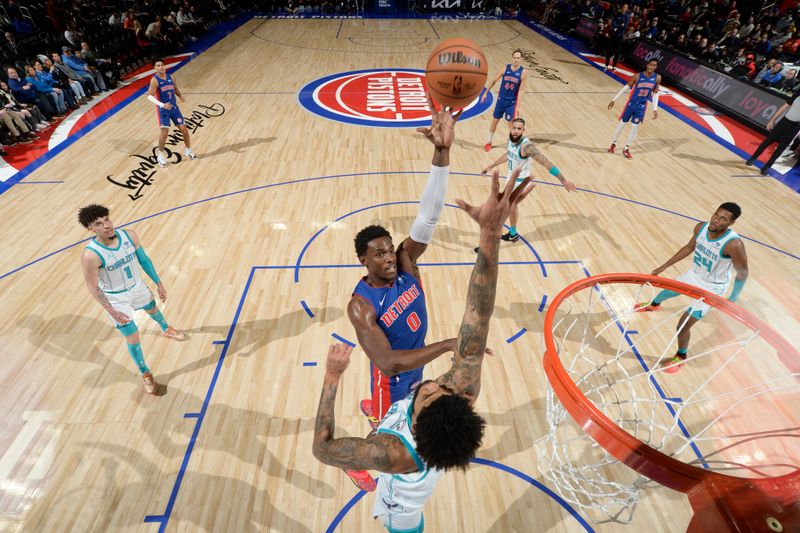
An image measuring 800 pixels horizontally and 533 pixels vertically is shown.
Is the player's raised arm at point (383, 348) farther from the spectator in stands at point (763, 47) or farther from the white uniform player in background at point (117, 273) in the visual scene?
the spectator in stands at point (763, 47)

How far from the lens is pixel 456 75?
12.8 ft

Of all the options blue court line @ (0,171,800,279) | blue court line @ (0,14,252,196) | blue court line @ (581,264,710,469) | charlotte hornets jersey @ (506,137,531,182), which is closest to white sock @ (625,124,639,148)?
blue court line @ (0,171,800,279)

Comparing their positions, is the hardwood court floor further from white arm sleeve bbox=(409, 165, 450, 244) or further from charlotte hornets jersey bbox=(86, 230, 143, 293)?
white arm sleeve bbox=(409, 165, 450, 244)

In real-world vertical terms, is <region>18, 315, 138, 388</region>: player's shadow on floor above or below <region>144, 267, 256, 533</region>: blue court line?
below

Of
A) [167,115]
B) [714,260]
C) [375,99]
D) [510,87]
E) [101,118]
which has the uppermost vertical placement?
[714,260]

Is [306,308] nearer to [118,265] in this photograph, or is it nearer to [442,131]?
[118,265]

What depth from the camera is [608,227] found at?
6758mm

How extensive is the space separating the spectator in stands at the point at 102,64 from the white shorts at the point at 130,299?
38.0 feet

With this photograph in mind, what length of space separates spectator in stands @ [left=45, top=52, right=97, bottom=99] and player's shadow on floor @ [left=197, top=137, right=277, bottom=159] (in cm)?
543

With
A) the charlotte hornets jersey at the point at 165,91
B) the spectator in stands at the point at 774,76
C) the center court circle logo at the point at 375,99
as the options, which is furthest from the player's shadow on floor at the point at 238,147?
the spectator in stands at the point at 774,76

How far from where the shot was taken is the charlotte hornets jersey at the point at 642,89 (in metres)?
8.29

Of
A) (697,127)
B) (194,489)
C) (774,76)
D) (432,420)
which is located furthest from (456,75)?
Answer: (774,76)

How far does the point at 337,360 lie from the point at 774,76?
14.5 metres

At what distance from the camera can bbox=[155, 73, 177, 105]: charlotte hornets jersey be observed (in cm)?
796
